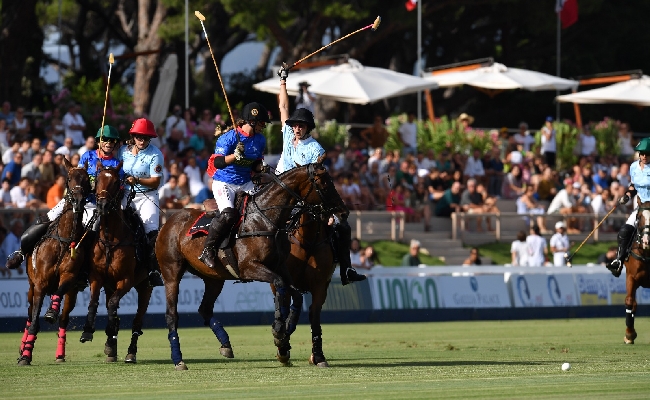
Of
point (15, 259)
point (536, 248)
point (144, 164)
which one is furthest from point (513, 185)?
point (15, 259)

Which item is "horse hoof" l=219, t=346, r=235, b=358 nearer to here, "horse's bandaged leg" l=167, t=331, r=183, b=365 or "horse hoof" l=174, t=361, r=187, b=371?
"horse's bandaged leg" l=167, t=331, r=183, b=365

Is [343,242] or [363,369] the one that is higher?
[343,242]

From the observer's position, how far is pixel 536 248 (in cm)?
2444

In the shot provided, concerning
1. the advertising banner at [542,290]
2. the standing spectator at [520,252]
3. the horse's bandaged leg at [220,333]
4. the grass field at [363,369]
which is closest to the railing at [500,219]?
the standing spectator at [520,252]

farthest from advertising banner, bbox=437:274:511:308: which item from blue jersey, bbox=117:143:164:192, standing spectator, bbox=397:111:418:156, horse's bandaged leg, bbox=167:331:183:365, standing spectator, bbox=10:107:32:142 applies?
horse's bandaged leg, bbox=167:331:183:365

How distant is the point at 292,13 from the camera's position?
33.8 meters

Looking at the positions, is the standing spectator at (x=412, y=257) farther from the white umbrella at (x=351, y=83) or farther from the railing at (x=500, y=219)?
the white umbrella at (x=351, y=83)

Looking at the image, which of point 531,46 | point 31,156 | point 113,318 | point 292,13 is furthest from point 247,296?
point 531,46

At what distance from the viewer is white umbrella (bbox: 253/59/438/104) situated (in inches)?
1047

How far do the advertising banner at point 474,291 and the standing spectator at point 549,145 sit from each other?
933cm

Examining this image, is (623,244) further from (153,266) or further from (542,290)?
(542,290)

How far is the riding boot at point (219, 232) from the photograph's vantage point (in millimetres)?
11852

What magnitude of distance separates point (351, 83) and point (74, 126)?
6.39m

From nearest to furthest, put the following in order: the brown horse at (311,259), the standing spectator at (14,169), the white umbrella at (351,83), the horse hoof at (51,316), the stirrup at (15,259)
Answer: the brown horse at (311,259) → the horse hoof at (51,316) → the stirrup at (15,259) → the standing spectator at (14,169) → the white umbrella at (351,83)
